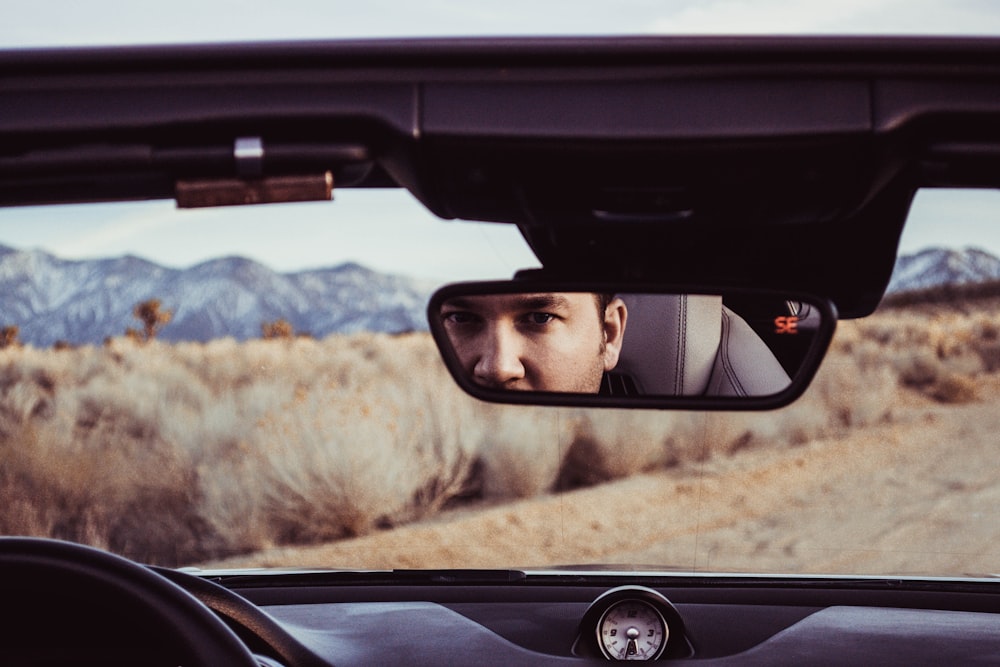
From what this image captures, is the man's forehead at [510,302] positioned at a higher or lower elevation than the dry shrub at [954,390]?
higher

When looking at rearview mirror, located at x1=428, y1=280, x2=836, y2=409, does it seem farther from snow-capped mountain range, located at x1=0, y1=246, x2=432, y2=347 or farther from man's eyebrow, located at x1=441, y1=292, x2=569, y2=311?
snow-capped mountain range, located at x1=0, y1=246, x2=432, y2=347

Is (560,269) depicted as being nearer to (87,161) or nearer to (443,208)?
(443,208)

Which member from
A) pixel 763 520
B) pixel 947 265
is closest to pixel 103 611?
pixel 763 520

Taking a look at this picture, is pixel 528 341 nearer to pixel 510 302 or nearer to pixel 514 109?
pixel 510 302

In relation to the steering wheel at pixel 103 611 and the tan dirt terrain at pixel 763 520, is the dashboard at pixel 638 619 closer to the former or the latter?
the steering wheel at pixel 103 611

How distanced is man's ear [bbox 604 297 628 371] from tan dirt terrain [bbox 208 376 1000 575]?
23.0ft

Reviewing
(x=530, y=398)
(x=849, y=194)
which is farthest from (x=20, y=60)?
(x=530, y=398)

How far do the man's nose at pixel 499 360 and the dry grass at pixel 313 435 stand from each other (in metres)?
7.94

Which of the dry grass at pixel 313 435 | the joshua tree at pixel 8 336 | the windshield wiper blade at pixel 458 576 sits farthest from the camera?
the joshua tree at pixel 8 336

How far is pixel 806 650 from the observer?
339 centimetres

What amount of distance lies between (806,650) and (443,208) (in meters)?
2.05

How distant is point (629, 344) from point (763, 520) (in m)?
10.9

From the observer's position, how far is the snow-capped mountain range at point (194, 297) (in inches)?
768

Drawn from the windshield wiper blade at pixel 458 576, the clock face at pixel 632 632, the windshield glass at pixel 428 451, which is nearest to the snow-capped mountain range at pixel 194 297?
the windshield glass at pixel 428 451
